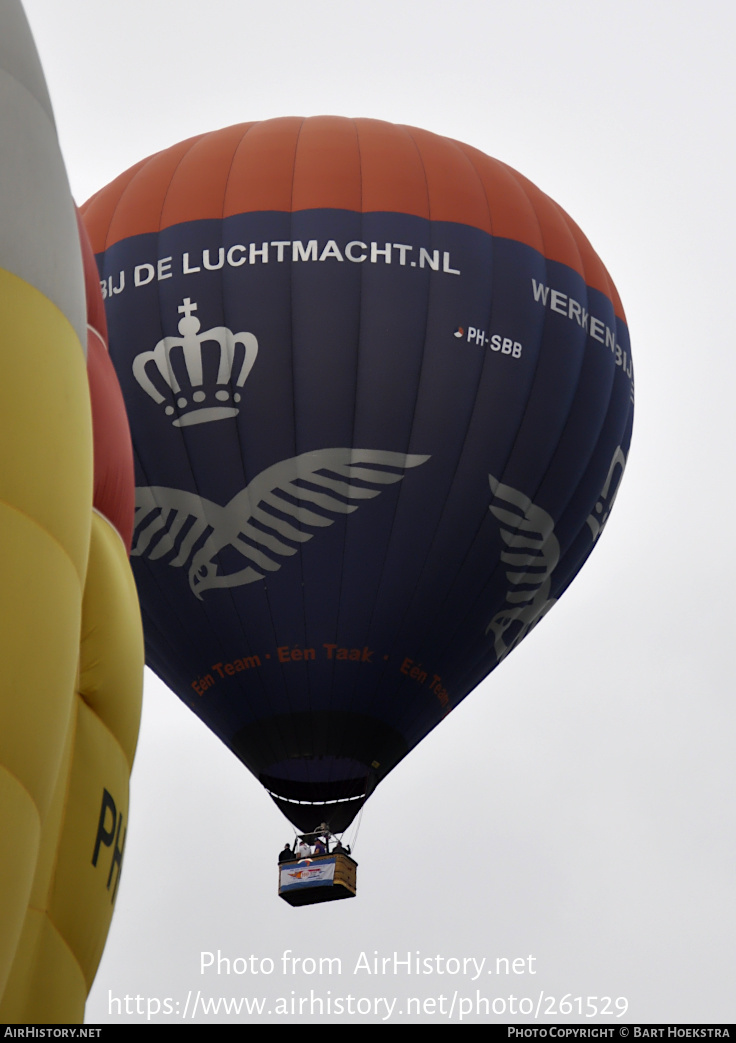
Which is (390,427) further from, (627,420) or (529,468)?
(627,420)

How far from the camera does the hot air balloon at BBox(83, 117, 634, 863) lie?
39.1 ft

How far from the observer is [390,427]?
12.0 meters

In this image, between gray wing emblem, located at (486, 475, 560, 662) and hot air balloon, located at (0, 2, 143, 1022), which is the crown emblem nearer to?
gray wing emblem, located at (486, 475, 560, 662)

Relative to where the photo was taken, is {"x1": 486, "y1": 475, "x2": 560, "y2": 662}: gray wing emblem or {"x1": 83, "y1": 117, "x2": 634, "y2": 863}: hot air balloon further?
{"x1": 486, "y1": 475, "x2": 560, "y2": 662}: gray wing emblem

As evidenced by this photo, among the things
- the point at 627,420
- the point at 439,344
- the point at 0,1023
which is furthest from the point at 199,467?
the point at 0,1023

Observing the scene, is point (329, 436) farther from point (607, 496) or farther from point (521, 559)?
point (607, 496)

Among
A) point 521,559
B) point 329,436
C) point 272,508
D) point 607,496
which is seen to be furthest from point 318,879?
point 607,496

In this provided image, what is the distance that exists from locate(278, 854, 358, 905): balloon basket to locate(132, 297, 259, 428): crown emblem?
3270mm

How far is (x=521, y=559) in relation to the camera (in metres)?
12.7

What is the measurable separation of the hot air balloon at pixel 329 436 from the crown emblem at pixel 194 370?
0.05ft

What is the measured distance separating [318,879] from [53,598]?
7.52 m

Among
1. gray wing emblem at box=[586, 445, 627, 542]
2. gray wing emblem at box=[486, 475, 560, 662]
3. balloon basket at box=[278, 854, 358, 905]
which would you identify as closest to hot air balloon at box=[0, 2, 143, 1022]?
balloon basket at box=[278, 854, 358, 905]

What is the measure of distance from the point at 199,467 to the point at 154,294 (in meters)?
1.37

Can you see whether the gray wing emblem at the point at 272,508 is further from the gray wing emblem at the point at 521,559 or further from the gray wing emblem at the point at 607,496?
the gray wing emblem at the point at 607,496
